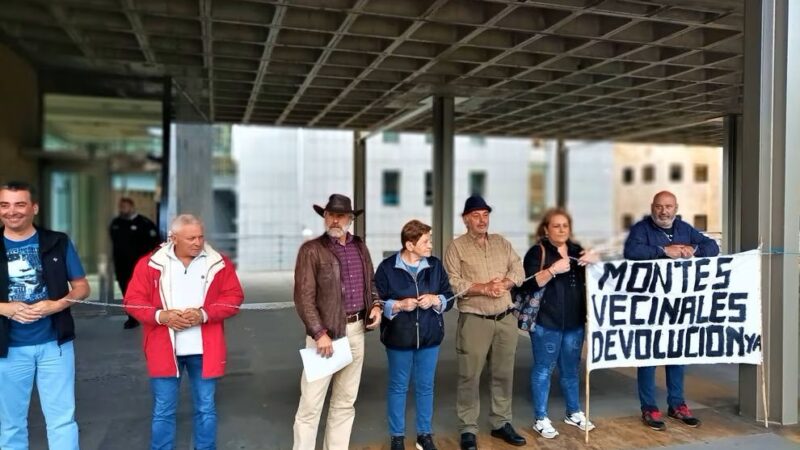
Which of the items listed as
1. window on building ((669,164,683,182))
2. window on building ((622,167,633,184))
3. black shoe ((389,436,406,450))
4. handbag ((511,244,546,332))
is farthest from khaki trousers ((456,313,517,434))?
window on building ((622,167,633,184))

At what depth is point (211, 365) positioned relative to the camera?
3.62 metres

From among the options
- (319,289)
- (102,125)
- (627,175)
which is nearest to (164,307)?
(319,289)

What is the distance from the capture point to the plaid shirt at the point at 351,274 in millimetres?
3744

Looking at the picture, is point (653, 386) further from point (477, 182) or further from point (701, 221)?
point (477, 182)

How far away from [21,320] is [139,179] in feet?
49.4

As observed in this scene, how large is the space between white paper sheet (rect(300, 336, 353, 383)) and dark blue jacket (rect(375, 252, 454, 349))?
391mm

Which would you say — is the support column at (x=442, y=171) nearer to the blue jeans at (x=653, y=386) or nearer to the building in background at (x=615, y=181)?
the blue jeans at (x=653, y=386)

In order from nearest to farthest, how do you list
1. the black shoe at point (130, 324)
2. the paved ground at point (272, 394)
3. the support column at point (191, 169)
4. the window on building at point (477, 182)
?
the paved ground at point (272, 394), the black shoe at point (130, 324), the support column at point (191, 169), the window on building at point (477, 182)

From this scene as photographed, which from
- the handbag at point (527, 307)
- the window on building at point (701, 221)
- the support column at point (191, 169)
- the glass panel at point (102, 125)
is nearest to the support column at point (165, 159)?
the support column at point (191, 169)

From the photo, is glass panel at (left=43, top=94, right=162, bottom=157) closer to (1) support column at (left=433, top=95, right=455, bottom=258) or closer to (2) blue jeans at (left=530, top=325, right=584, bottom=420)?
(1) support column at (left=433, top=95, right=455, bottom=258)

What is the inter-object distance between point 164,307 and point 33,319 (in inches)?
27.0

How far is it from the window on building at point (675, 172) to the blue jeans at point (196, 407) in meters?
30.3

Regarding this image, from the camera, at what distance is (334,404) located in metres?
3.84

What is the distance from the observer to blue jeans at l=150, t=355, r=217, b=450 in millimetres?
3602
